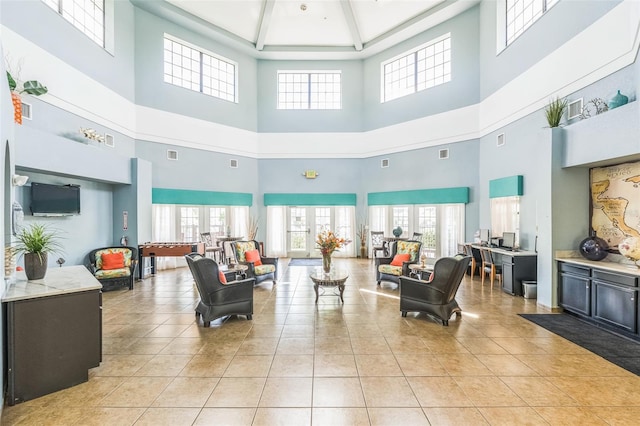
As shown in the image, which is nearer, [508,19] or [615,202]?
[615,202]

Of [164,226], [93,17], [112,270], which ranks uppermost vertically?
[93,17]

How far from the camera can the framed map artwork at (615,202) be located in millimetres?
4488

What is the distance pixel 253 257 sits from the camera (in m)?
7.23

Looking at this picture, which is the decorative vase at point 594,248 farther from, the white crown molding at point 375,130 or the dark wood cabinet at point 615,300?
the white crown molding at point 375,130

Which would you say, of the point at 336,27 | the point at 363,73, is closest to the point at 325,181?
the point at 363,73

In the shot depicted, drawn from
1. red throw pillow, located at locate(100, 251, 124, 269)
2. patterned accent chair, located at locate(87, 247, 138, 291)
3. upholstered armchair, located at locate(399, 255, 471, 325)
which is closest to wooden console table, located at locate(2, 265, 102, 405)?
patterned accent chair, located at locate(87, 247, 138, 291)

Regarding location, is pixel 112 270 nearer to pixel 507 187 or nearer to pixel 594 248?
pixel 594 248

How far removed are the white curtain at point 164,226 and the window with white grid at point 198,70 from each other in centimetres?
407

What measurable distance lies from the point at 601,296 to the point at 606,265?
47 cm

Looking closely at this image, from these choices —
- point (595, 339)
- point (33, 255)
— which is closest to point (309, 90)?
point (33, 255)

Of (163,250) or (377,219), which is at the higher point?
(377,219)

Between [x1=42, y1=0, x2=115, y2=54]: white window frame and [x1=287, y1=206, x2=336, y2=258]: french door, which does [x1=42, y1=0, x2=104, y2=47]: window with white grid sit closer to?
[x1=42, y1=0, x2=115, y2=54]: white window frame

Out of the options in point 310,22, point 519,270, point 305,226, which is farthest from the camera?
point 305,226

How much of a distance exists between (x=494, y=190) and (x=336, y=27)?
744 cm
